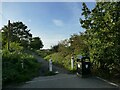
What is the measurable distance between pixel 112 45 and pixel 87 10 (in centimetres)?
271

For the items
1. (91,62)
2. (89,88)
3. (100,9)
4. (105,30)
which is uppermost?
(100,9)

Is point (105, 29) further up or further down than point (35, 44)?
further down

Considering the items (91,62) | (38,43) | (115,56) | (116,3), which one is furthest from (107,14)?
(38,43)

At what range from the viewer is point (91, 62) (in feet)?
57.1

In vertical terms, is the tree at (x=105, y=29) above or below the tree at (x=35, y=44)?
below

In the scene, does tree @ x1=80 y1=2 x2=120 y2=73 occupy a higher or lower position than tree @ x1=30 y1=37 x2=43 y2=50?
lower

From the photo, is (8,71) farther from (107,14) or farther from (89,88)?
(107,14)

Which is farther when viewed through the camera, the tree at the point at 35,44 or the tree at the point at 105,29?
the tree at the point at 35,44

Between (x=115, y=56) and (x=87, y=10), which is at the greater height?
(x=87, y=10)

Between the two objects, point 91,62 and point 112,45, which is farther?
point 91,62

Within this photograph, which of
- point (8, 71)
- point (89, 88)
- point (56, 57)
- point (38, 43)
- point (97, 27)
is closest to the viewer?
point (89, 88)

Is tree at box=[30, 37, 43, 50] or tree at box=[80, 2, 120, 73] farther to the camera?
tree at box=[30, 37, 43, 50]

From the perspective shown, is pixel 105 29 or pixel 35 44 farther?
pixel 35 44

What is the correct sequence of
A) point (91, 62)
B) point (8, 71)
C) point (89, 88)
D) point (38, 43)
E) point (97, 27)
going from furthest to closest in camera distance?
point (38, 43) < point (91, 62) < point (97, 27) < point (8, 71) < point (89, 88)
